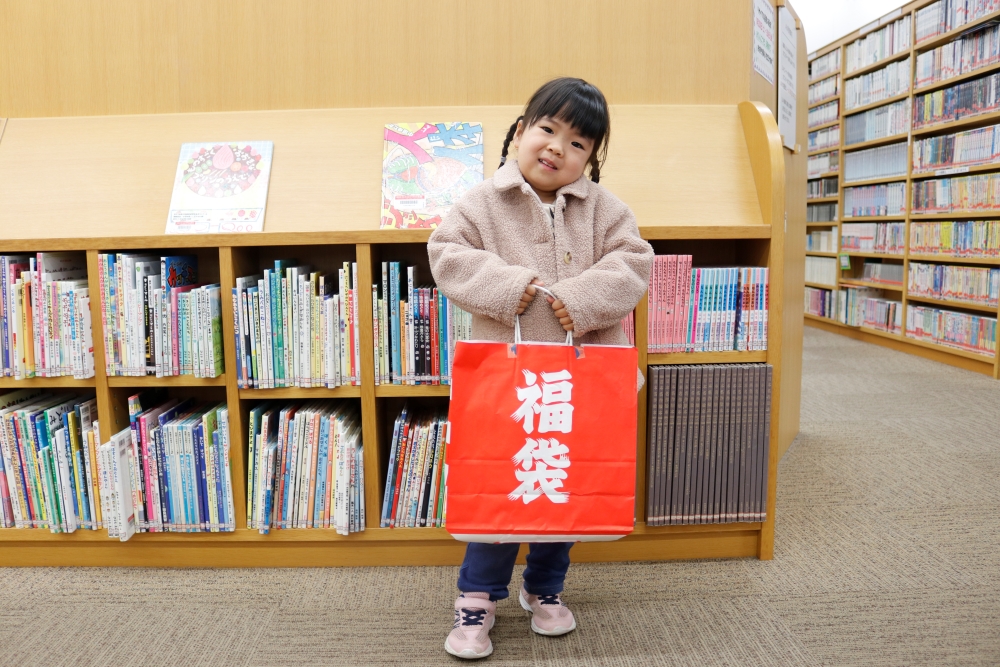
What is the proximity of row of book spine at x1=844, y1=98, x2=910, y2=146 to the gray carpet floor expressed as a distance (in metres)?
3.91

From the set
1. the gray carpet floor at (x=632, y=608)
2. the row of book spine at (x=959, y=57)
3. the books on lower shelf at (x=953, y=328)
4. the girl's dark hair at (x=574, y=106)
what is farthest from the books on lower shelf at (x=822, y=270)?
the girl's dark hair at (x=574, y=106)

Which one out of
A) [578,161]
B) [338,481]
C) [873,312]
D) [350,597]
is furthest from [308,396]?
[873,312]

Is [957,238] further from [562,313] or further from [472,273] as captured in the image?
[472,273]

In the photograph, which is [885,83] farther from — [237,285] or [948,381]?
[237,285]

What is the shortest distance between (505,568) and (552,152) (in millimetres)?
942

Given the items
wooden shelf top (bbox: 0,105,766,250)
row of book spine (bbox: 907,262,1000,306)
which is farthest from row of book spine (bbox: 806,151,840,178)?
wooden shelf top (bbox: 0,105,766,250)

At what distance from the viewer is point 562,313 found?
1382mm

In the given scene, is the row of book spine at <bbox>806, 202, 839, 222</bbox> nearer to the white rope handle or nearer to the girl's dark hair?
the girl's dark hair

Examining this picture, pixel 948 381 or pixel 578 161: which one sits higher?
pixel 578 161

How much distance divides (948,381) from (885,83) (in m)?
2.67

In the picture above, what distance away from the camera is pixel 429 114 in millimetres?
2111

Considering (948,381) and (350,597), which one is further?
(948,381)

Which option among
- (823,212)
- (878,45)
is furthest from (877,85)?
(823,212)

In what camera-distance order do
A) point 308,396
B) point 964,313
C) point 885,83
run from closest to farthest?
point 308,396, point 964,313, point 885,83
